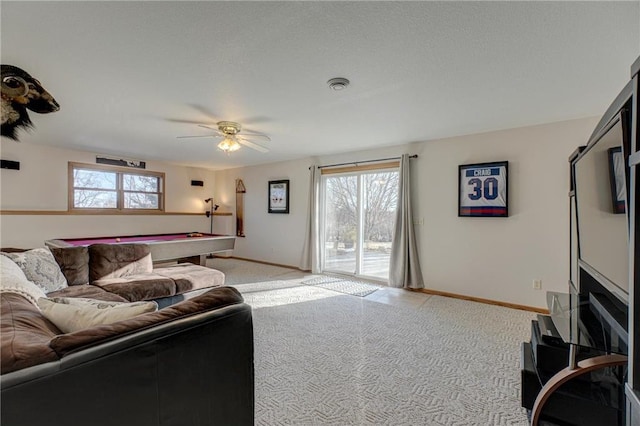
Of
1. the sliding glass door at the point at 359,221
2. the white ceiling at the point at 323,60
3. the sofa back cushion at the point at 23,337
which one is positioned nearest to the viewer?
the sofa back cushion at the point at 23,337

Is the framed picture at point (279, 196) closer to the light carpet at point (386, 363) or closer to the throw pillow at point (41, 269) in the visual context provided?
the light carpet at point (386, 363)

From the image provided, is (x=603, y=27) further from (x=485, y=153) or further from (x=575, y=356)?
(x=485, y=153)

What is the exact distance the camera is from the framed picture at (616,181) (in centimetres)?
123

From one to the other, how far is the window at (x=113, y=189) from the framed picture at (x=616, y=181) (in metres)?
7.00

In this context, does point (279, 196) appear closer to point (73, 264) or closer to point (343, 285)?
point (343, 285)

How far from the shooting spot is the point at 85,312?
1.20 m

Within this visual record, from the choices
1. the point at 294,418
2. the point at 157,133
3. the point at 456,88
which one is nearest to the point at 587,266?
the point at 456,88

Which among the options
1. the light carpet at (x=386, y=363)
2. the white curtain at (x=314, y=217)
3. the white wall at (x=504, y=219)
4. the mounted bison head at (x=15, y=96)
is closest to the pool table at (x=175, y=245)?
the white curtain at (x=314, y=217)

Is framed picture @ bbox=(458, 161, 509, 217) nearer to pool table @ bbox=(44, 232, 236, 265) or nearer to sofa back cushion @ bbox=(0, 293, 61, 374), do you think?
pool table @ bbox=(44, 232, 236, 265)

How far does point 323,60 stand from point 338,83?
14.8 inches

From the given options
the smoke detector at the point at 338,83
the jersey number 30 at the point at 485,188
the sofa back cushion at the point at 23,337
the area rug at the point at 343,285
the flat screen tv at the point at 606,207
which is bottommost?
the area rug at the point at 343,285

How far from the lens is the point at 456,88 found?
2574mm

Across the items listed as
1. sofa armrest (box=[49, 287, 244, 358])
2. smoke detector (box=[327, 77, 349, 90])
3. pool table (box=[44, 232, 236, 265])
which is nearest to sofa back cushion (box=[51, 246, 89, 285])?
pool table (box=[44, 232, 236, 265])

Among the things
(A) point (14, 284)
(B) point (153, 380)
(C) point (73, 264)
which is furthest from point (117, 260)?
(B) point (153, 380)
